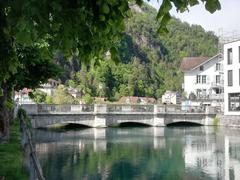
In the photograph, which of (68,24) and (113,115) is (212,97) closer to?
(113,115)

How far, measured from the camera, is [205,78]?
7981 cm

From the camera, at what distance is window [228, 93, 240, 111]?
57.9 m

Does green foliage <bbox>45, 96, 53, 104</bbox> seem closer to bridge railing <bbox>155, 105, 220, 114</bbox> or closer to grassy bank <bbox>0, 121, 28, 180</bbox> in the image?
bridge railing <bbox>155, 105, 220, 114</bbox>

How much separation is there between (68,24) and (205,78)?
76.5 metres

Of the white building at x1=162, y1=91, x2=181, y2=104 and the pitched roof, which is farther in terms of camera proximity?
the white building at x1=162, y1=91, x2=181, y2=104

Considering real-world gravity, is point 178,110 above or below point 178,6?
below

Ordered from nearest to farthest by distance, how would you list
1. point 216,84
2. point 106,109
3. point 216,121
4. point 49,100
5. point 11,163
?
point 11,163 < point 106,109 < point 216,121 < point 216,84 < point 49,100

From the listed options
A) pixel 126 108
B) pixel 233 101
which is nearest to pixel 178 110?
pixel 233 101

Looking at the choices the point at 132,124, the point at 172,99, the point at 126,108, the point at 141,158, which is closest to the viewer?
the point at 141,158

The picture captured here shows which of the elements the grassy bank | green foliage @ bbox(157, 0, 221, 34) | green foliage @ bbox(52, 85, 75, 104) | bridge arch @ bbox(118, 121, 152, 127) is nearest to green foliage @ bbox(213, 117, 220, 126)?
bridge arch @ bbox(118, 121, 152, 127)

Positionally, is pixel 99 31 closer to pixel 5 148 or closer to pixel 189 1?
pixel 189 1

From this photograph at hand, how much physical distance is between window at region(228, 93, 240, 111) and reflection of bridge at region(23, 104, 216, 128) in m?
2.95

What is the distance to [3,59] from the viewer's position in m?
5.42

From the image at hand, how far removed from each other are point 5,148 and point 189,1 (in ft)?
47.8
